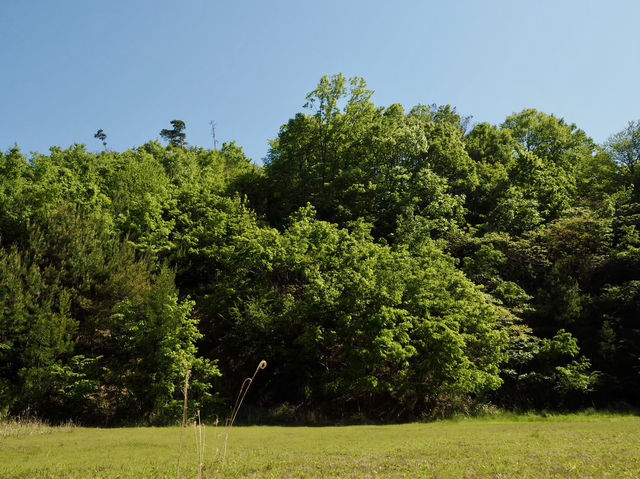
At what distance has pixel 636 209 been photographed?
4047cm

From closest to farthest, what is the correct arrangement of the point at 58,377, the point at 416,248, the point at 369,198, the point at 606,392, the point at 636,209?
the point at 58,377 < the point at 606,392 < the point at 416,248 < the point at 636,209 < the point at 369,198

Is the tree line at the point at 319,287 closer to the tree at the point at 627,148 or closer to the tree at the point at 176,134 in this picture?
the tree at the point at 627,148

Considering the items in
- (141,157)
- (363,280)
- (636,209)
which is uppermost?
(141,157)

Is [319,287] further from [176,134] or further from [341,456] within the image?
[176,134]

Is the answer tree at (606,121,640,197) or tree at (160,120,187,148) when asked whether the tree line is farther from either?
tree at (160,120,187,148)

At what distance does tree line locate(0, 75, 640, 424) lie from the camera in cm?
2830

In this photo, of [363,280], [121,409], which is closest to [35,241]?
[121,409]

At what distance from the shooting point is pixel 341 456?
13.2m

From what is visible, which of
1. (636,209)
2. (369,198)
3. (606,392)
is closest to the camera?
(606,392)

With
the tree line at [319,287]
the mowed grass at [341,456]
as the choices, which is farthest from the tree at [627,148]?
the mowed grass at [341,456]

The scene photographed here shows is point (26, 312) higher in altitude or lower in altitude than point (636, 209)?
lower

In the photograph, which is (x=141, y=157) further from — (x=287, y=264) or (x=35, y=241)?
(x=287, y=264)

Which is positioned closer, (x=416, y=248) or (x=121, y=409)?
(x=121, y=409)

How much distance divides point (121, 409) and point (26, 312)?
7479mm
